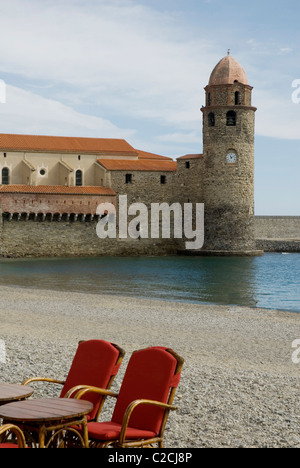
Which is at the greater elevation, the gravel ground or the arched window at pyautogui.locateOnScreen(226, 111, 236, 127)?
the arched window at pyautogui.locateOnScreen(226, 111, 236, 127)

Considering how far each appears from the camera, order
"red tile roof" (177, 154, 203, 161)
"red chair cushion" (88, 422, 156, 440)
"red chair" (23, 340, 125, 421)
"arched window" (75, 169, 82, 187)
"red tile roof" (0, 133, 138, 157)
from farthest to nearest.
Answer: "arched window" (75, 169, 82, 187)
"red tile roof" (0, 133, 138, 157)
"red tile roof" (177, 154, 203, 161)
"red chair" (23, 340, 125, 421)
"red chair cushion" (88, 422, 156, 440)

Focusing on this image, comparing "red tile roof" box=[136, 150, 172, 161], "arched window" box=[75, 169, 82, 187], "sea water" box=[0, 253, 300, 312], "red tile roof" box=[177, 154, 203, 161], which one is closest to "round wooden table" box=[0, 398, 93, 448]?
"sea water" box=[0, 253, 300, 312]

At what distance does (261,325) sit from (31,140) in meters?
32.3

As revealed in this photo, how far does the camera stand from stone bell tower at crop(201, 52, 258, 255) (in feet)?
131

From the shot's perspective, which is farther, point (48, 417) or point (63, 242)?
point (63, 242)

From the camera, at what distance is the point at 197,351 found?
9.08m

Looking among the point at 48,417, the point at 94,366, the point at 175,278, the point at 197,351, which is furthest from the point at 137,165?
the point at 48,417

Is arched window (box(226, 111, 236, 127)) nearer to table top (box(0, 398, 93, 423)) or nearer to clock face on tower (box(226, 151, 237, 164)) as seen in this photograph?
clock face on tower (box(226, 151, 237, 164))

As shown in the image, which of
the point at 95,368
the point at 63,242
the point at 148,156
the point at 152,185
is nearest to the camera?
the point at 95,368

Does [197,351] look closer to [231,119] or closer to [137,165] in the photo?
[231,119]

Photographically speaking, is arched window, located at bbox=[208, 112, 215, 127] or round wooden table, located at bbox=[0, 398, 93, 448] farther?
arched window, located at bbox=[208, 112, 215, 127]

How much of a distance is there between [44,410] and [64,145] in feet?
132

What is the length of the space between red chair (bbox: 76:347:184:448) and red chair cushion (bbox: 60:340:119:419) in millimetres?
146
